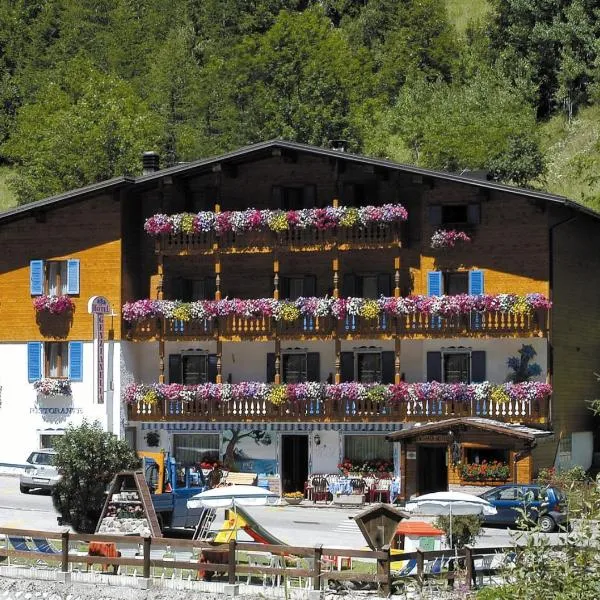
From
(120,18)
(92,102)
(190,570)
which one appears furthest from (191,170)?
(120,18)

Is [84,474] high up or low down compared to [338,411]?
down

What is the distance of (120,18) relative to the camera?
125 metres

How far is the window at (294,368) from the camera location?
5534 centimetres

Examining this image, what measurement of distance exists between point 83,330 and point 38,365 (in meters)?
1.96

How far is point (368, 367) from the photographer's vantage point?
54688mm

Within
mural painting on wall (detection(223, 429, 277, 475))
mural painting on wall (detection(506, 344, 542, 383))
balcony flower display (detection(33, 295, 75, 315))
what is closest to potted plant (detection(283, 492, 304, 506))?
mural painting on wall (detection(223, 429, 277, 475))

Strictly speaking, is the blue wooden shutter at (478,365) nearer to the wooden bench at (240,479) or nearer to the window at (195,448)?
the wooden bench at (240,479)

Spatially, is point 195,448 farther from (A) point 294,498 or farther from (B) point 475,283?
(B) point 475,283

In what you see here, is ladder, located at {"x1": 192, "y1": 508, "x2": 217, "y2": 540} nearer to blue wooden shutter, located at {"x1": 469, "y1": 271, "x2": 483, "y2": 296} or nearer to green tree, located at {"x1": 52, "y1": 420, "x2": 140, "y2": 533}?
green tree, located at {"x1": 52, "y1": 420, "x2": 140, "y2": 533}

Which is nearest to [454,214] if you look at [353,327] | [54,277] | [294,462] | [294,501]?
[353,327]

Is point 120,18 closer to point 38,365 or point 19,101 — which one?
point 19,101

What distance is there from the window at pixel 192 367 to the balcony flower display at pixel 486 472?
9925mm

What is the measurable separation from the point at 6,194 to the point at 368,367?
2007 inches

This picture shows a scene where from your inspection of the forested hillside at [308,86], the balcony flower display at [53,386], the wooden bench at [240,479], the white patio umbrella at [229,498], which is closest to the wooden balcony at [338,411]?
the wooden bench at [240,479]
